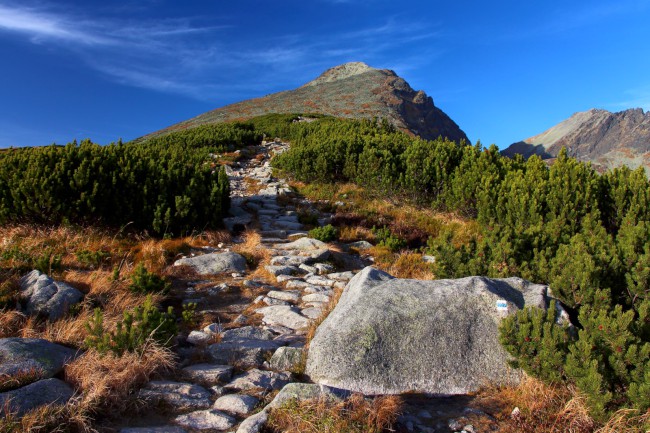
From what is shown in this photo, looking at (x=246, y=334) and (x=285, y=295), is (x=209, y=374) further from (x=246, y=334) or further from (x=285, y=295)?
(x=285, y=295)

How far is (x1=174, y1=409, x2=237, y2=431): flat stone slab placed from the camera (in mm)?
2945

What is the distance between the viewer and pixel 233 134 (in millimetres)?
22281

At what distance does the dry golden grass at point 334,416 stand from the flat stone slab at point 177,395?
27.6 inches

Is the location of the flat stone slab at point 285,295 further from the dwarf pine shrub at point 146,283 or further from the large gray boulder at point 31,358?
the large gray boulder at point 31,358

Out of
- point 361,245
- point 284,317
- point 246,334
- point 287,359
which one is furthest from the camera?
point 361,245

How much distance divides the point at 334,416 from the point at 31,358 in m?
2.48

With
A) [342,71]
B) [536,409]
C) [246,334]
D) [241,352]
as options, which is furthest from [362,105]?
[536,409]

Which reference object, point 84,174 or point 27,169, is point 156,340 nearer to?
point 84,174

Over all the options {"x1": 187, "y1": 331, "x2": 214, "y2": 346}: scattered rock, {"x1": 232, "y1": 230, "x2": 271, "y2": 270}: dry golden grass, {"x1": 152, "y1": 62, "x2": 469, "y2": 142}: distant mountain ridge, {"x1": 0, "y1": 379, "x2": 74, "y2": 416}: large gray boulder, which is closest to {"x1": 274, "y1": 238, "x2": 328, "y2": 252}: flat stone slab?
{"x1": 232, "y1": 230, "x2": 271, "y2": 270}: dry golden grass

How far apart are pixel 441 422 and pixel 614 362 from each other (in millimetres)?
1400

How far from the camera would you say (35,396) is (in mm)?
2947

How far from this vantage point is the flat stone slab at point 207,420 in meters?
2.95

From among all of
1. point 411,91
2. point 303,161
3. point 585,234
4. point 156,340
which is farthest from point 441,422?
point 411,91

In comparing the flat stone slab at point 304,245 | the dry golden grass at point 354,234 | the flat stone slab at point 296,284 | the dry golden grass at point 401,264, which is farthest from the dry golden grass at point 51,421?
the dry golden grass at point 354,234
